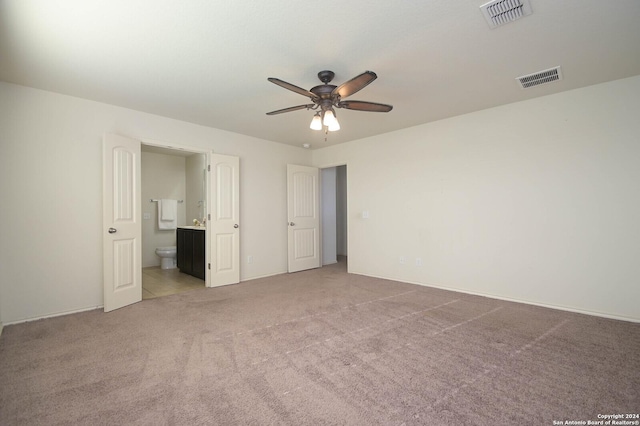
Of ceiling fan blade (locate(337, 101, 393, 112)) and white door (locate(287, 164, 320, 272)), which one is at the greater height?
ceiling fan blade (locate(337, 101, 393, 112))

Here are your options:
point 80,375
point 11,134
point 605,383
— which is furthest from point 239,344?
point 11,134

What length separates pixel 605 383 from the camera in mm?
1861

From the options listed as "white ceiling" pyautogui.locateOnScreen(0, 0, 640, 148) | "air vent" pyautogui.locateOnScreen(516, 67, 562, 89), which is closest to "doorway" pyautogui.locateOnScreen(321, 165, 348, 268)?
"white ceiling" pyautogui.locateOnScreen(0, 0, 640, 148)

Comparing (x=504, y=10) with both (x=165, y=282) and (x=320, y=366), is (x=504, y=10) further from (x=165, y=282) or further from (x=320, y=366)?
(x=165, y=282)

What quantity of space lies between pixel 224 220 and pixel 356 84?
311 cm

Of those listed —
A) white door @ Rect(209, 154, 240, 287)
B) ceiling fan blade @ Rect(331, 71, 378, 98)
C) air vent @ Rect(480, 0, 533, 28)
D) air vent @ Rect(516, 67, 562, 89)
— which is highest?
air vent @ Rect(480, 0, 533, 28)

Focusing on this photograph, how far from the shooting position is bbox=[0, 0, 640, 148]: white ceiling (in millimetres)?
1967

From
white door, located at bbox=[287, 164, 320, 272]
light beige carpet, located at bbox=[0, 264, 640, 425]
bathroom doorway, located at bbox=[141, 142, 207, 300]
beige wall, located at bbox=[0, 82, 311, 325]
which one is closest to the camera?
light beige carpet, located at bbox=[0, 264, 640, 425]

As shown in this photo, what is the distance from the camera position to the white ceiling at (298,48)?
197cm

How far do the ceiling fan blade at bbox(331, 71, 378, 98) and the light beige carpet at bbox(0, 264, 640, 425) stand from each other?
7.06ft

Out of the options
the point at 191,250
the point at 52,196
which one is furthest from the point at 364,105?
the point at 191,250

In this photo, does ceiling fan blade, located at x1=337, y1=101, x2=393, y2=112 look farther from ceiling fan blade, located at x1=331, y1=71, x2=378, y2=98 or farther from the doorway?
the doorway

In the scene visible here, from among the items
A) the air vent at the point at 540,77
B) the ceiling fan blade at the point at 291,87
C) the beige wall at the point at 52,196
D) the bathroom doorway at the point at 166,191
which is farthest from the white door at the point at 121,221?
Result: the air vent at the point at 540,77

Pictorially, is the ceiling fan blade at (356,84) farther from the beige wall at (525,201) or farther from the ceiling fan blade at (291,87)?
the beige wall at (525,201)
